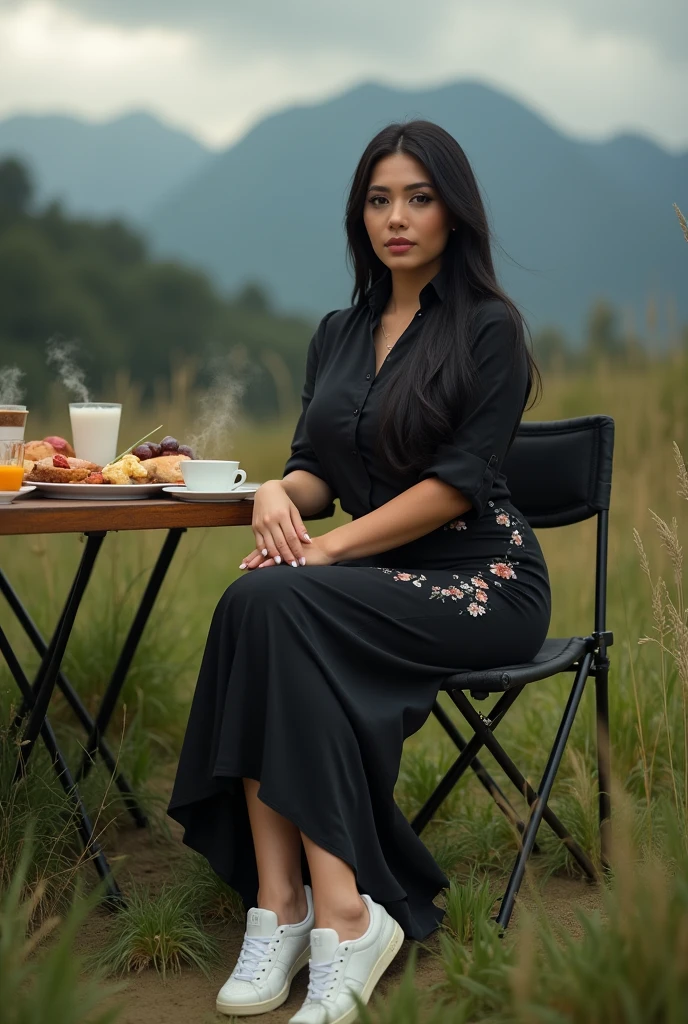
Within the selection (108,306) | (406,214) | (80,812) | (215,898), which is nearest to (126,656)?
(80,812)

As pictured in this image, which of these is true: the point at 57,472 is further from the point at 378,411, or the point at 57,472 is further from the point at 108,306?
the point at 108,306

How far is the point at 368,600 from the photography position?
208 cm

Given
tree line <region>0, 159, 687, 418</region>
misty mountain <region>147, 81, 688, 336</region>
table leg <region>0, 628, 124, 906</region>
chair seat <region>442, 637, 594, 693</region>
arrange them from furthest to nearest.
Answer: misty mountain <region>147, 81, 688, 336</region>, tree line <region>0, 159, 687, 418</region>, table leg <region>0, 628, 124, 906</region>, chair seat <region>442, 637, 594, 693</region>

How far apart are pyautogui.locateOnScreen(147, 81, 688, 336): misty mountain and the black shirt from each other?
68.2 feet

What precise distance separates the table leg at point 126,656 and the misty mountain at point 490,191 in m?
20.8

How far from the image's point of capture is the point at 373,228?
2.50 metres

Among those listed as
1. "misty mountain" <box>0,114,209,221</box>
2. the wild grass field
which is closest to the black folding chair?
the wild grass field

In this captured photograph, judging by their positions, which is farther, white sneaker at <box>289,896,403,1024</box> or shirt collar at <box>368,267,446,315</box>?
shirt collar at <box>368,267,446,315</box>

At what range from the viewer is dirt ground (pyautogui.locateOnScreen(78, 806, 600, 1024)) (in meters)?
1.95

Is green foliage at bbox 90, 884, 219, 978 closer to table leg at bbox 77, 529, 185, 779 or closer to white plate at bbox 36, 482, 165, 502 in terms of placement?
table leg at bbox 77, 529, 185, 779

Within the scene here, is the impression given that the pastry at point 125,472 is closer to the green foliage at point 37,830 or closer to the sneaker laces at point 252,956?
the green foliage at point 37,830

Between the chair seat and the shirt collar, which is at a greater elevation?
the shirt collar

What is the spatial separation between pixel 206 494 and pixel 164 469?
0.24 meters

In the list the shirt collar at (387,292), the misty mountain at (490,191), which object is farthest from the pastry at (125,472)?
the misty mountain at (490,191)
